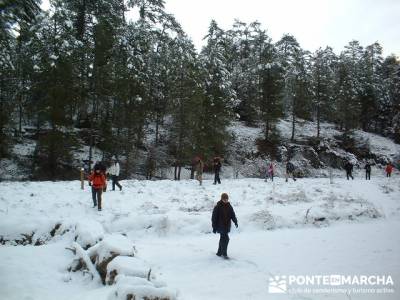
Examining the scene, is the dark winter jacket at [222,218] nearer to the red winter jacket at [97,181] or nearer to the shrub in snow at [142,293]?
the shrub in snow at [142,293]

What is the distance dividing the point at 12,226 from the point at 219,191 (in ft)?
37.1

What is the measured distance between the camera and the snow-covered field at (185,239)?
8.34 meters

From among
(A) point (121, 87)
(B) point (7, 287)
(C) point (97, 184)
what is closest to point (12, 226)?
(C) point (97, 184)

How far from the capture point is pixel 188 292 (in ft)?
26.9

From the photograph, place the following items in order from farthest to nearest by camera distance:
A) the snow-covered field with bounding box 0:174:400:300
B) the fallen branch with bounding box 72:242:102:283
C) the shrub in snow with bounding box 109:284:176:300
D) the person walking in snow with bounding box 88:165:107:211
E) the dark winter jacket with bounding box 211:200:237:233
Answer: the person walking in snow with bounding box 88:165:107:211, the dark winter jacket with bounding box 211:200:237:233, the fallen branch with bounding box 72:242:102:283, the snow-covered field with bounding box 0:174:400:300, the shrub in snow with bounding box 109:284:176:300

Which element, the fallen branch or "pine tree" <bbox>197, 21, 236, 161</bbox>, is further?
"pine tree" <bbox>197, 21, 236, 161</bbox>

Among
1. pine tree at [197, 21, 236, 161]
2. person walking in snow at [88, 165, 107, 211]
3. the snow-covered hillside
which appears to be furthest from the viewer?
pine tree at [197, 21, 236, 161]

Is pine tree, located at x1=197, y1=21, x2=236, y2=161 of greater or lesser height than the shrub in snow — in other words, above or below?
above

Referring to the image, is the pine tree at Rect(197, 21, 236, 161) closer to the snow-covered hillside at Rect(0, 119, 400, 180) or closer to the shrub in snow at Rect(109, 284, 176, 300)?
the snow-covered hillside at Rect(0, 119, 400, 180)

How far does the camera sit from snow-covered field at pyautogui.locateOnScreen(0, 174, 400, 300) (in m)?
8.34

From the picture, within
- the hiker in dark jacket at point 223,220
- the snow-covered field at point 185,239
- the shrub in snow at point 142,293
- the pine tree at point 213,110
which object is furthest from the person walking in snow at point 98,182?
the pine tree at point 213,110

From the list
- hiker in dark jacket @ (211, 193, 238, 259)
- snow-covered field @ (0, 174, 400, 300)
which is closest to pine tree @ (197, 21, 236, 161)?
snow-covered field @ (0, 174, 400, 300)

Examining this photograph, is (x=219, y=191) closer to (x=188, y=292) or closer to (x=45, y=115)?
(x=188, y=292)

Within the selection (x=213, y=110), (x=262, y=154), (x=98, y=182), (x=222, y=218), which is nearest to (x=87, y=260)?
(x=222, y=218)
